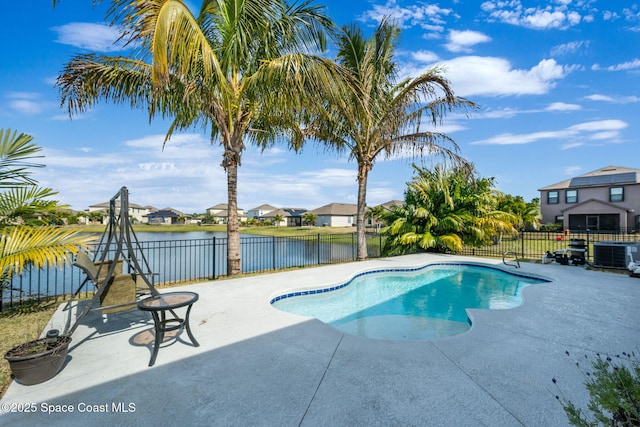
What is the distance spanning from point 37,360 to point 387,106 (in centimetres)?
974

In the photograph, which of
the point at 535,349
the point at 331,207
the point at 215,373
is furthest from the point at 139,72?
the point at 331,207

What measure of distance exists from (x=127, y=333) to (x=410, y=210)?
11.5 metres

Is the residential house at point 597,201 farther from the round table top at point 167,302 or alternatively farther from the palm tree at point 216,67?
the round table top at point 167,302

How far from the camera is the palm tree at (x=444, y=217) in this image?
12.0 metres

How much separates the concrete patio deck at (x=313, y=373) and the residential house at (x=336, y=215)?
155 feet

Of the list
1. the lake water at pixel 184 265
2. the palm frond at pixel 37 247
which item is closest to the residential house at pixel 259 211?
the lake water at pixel 184 265

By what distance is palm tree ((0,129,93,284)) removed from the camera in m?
Result: 3.21

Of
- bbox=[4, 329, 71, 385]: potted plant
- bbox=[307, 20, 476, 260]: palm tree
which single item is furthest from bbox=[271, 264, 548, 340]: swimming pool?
bbox=[307, 20, 476, 260]: palm tree

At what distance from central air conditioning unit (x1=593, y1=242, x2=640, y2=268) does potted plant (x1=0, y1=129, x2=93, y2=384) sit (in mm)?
12269

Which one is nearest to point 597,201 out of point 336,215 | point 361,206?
point 361,206

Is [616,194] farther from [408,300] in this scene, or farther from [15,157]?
[15,157]

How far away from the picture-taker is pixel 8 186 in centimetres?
425

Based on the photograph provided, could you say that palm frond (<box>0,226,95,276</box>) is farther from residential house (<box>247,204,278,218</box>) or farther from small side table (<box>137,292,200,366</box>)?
residential house (<box>247,204,278,218</box>)

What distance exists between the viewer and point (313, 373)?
2877 mm
